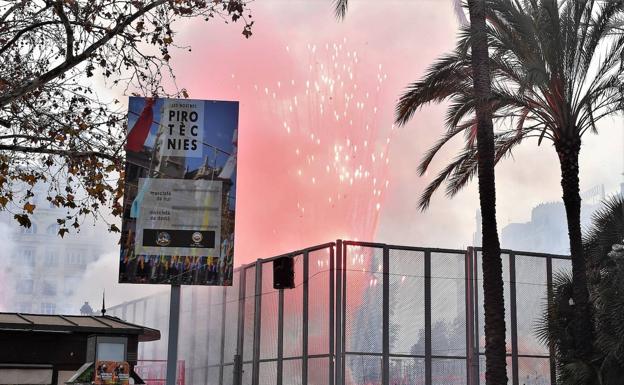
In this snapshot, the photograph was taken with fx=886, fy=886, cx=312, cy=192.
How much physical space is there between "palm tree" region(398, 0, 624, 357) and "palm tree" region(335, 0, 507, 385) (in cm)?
42

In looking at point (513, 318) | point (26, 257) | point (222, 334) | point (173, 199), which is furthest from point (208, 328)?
point (26, 257)

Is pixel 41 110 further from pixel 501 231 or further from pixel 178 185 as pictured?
pixel 501 231

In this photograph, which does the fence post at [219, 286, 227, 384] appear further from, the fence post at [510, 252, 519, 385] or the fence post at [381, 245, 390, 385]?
the fence post at [510, 252, 519, 385]

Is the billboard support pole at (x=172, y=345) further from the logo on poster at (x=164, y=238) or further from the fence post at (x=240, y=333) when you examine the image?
the fence post at (x=240, y=333)

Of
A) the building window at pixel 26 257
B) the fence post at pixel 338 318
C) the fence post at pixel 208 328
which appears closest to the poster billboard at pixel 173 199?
the fence post at pixel 338 318

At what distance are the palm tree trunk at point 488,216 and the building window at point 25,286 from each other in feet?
288

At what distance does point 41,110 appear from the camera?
12453 mm

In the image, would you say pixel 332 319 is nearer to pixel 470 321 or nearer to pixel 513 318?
pixel 470 321

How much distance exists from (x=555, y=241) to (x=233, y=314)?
12706 centimetres

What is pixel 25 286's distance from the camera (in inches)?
4033

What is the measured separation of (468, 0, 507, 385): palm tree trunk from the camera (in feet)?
63.7

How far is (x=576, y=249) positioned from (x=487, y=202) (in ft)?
9.04

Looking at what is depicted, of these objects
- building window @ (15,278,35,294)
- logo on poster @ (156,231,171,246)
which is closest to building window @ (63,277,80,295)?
building window @ (15,278,35,294)

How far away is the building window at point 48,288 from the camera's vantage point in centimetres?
10681
